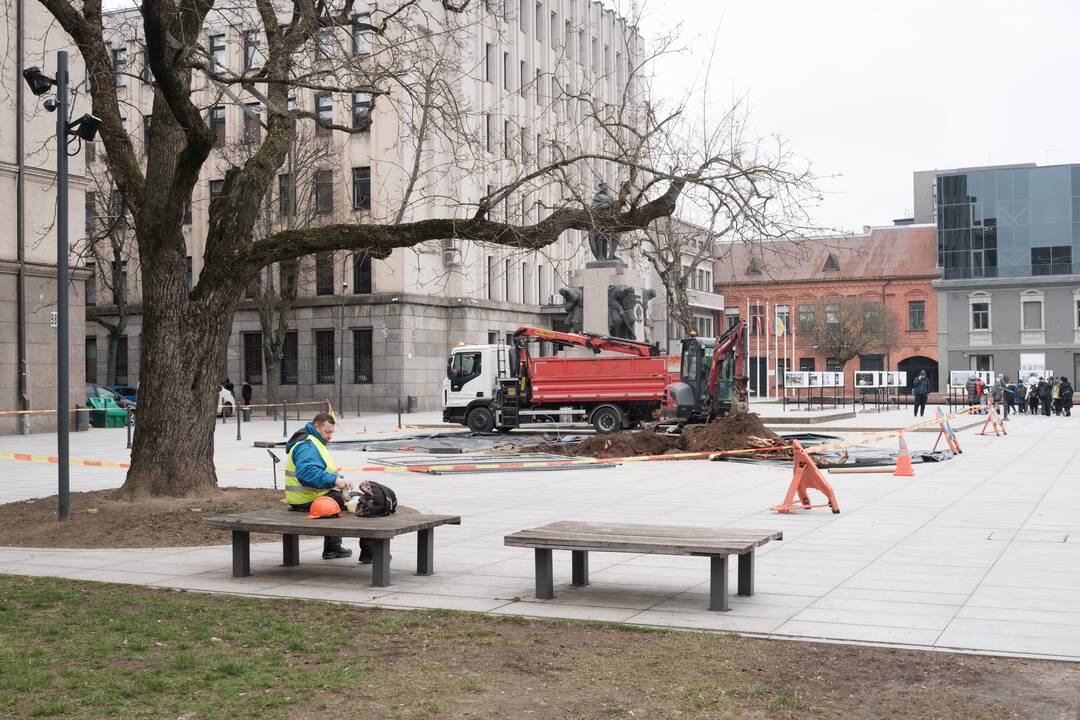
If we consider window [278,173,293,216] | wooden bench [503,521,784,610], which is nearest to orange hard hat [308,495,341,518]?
wooden bench [503,521,784,610]

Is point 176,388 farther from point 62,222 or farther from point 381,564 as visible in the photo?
point 381,564

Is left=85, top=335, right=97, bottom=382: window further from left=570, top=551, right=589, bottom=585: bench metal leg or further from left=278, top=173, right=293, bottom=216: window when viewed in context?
left=570, top=551, right=589, bottom=585: bench metal leg

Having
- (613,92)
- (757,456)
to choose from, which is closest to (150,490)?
(757,456)

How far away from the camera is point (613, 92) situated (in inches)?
2808

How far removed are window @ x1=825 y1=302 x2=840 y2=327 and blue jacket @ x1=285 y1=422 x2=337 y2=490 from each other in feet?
248

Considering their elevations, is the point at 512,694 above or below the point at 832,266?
below

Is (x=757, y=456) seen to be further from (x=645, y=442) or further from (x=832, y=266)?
(x=832, y=266)

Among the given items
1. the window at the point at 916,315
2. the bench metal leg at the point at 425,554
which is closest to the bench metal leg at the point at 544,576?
the bench metal leg at the point at 425,554

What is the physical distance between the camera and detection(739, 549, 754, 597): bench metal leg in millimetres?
8883

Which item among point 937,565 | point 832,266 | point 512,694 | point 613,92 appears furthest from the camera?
point 832,266

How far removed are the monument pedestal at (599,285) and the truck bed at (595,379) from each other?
5.08 meters

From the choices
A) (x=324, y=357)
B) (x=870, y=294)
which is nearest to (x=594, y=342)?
(x=324, y=357)

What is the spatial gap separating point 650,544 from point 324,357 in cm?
4741

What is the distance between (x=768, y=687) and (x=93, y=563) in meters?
6.79
